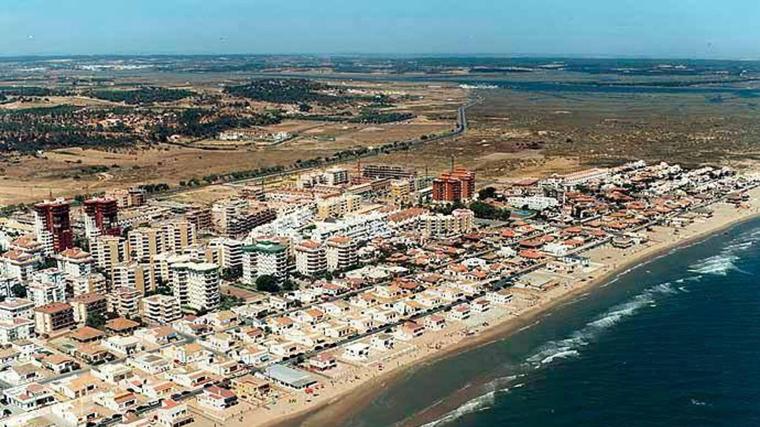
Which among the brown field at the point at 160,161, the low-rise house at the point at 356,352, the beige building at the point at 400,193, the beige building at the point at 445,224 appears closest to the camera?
the low-rise house at the point at 356,352

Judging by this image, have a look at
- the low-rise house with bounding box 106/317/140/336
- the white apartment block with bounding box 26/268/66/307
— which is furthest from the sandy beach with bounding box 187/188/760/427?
the white apartment block with bounding box 26/268/66/307

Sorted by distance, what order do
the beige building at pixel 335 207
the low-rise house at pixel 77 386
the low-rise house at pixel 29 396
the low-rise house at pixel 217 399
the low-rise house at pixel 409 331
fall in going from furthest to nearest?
the beige building at pixel 335 207 < the low-rise house at pixel 409 331 < the low-rise house at pixel 77 386 < the low-rise house at pixel 29 396 < the low-rise house at pixel 217 399

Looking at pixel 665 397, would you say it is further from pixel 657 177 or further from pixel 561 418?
pixel 657 177

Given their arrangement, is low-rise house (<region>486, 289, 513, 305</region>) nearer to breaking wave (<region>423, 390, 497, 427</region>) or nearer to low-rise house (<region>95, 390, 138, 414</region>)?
breaking wave (<region>423, 390, 497, 427</region>)

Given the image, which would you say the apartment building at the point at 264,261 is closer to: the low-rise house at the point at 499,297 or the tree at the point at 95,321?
the tree at the point at 95,321

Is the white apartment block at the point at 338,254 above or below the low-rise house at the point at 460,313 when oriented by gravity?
above

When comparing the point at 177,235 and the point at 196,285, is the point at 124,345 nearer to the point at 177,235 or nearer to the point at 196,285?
the point at 196,285

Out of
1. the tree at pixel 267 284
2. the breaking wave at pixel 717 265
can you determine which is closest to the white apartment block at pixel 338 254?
the tree at pixel 267 284
